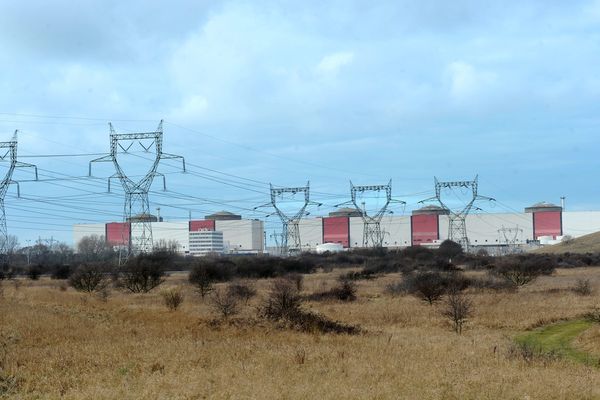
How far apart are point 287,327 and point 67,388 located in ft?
34.4

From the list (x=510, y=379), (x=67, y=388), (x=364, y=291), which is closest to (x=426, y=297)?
(x=364, y=291)

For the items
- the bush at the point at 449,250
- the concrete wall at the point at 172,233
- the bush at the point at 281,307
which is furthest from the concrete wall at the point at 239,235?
the bush at the point at 281,307

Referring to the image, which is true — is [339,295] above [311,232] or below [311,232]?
below

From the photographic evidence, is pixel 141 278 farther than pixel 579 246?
No

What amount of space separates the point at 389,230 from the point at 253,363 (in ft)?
471

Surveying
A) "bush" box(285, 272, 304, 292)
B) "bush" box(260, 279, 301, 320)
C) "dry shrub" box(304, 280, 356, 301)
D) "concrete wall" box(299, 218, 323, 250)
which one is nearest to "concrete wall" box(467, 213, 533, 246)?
"concrete wall" box(299, 218, 323, 250)

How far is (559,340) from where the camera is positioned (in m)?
21.3

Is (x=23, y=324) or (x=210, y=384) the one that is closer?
(x=210, y=384)

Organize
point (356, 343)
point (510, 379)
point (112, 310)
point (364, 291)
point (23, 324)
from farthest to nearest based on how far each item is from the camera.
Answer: point (364, 291) < point (112, 310) < point (23, 324) < point (356, 343) < point (510, 379)

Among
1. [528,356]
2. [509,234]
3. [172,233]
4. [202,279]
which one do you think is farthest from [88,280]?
[509,234]

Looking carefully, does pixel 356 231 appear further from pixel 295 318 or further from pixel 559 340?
pixel 559 340

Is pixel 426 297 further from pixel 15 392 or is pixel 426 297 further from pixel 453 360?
pixel 15 392

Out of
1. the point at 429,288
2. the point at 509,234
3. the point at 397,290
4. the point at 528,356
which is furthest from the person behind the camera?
the point at 509,234

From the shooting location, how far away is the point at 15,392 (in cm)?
1084
